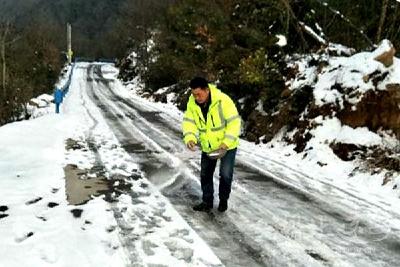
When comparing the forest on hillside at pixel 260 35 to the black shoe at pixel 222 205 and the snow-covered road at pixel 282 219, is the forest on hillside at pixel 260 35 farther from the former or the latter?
the black shoe at pixel 222 205

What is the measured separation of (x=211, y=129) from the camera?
635 cm

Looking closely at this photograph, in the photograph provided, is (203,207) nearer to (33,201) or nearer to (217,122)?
(217,122)

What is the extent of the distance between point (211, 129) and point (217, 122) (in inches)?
5.0

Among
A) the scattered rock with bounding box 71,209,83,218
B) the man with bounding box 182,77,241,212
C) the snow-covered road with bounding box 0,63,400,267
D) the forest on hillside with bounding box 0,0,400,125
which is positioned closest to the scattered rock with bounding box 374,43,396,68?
the forest on hillside with bounding box 0,0,400,125

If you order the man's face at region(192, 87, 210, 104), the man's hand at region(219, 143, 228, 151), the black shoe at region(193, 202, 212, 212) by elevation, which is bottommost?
the black shoe at region(193, 202, 212, 212)

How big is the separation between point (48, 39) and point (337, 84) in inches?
1628

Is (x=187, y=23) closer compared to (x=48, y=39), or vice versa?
(x=187, y=23)

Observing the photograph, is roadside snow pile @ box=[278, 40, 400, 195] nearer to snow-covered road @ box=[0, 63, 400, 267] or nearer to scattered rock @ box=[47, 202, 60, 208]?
snow-covered road @ box=[0, 63, 400, 267]

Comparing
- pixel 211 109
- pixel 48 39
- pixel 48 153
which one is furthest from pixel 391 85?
pixel 48 39

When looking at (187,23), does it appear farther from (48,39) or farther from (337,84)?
(48,39)

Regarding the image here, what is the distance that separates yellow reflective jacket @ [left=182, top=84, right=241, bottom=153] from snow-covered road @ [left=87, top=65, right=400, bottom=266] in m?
0.97

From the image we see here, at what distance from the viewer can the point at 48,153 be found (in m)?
10.5

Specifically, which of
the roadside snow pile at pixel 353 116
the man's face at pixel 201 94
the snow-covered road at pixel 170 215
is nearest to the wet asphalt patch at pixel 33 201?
the snow-covered road at pixel 170 215

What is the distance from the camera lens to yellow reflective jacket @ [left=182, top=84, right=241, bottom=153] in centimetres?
625
